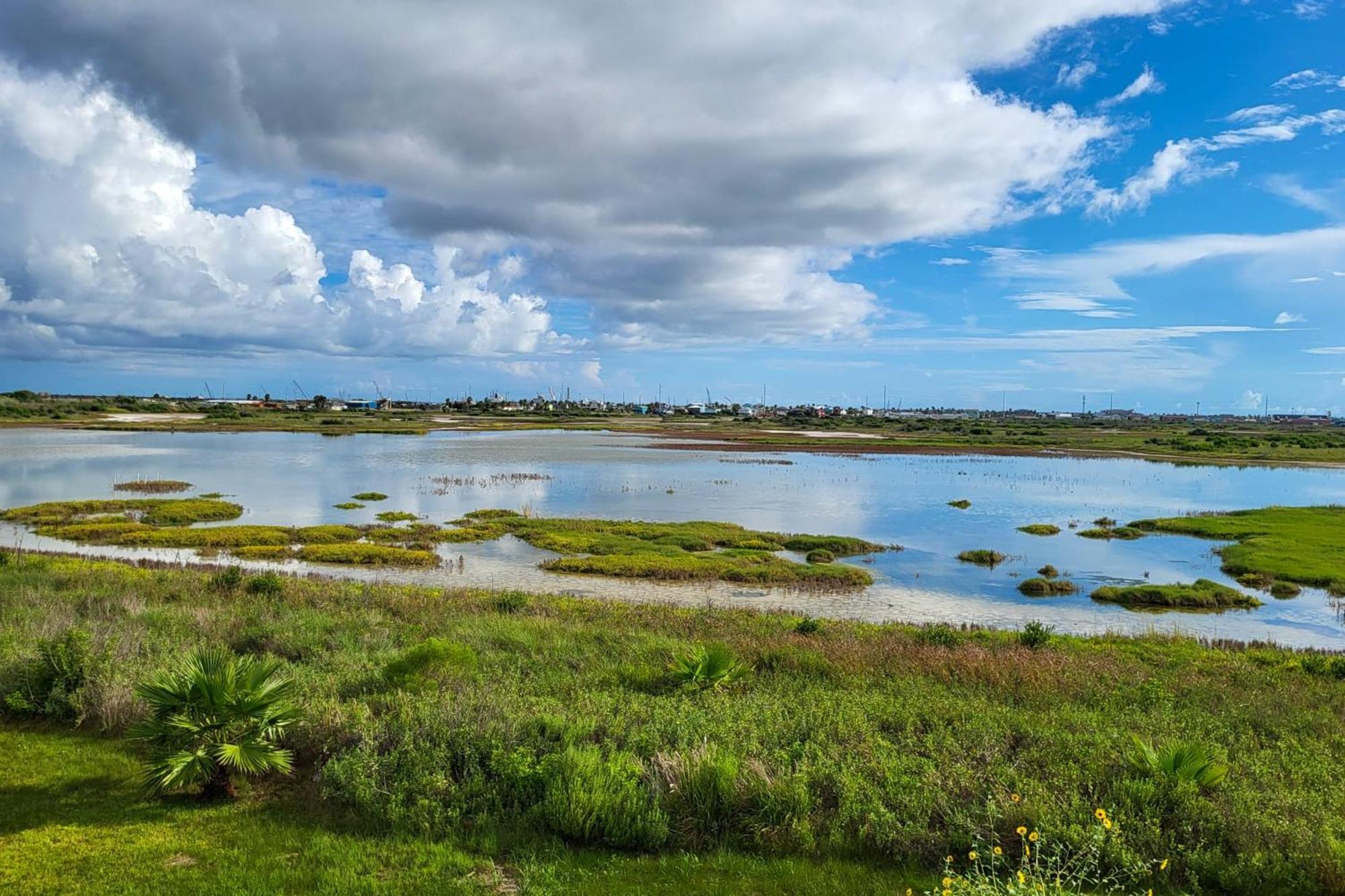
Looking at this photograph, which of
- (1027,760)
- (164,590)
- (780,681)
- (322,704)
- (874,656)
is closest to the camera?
(1027,760)

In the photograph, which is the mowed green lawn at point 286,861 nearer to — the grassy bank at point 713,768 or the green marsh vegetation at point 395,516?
the grassy bank at point 713,768

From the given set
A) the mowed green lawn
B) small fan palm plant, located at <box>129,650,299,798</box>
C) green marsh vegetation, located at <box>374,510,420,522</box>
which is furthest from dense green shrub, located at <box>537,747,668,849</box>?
green marsh vegetation, located at <box>374,510,420,522</box>

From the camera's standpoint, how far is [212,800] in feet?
29.3

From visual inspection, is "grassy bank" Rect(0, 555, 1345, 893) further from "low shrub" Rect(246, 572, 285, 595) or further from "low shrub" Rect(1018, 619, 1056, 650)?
"low shrub" Rect(246, 572, 285, 595)

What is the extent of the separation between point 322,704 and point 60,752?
3.15 metres

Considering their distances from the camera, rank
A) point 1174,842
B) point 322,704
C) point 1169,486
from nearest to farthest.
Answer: point 1174,842 < point 322,704 < point 1169,486

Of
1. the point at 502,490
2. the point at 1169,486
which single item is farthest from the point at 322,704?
the point at 1169,486

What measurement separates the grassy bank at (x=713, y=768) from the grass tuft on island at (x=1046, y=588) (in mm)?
15739

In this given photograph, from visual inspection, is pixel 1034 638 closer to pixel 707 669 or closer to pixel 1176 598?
pixel 707 669

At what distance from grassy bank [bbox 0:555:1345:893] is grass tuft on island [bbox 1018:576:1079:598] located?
15.7 metres

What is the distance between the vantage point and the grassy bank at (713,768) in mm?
7809

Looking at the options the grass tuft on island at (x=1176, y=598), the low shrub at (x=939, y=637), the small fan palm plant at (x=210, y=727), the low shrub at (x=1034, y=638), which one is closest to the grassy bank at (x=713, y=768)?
the small fan palm plant at (x=210, y=727)

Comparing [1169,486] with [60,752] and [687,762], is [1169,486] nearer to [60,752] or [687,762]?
→ [687,762]

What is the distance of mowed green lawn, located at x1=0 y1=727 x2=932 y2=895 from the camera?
23.8 ft
